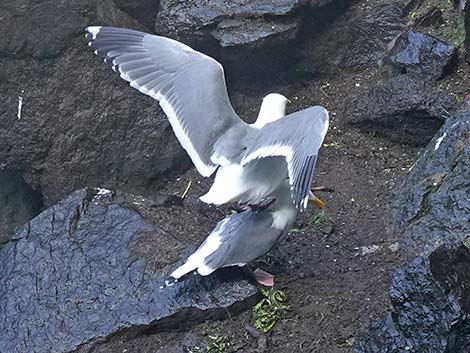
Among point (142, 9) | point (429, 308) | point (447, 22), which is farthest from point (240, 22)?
point (429, 308)

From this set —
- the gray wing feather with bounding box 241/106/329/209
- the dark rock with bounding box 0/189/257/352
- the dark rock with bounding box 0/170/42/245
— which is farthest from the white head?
the dark rock with bounding box 0/170/42/245

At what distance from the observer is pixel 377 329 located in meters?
4.03

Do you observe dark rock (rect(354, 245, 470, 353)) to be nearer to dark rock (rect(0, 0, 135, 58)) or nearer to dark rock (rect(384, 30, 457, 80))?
dark rock (rect(384, 30, 457, 80))

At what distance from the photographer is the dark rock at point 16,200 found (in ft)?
19.1

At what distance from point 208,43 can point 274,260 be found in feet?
5.93

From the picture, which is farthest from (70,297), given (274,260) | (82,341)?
(274,260)

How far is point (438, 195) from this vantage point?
4.77m

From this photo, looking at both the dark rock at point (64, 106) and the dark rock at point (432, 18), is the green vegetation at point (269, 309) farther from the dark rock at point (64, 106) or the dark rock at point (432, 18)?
the dark rock at point (432, 18)

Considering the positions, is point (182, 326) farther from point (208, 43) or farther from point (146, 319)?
point (208, 43)

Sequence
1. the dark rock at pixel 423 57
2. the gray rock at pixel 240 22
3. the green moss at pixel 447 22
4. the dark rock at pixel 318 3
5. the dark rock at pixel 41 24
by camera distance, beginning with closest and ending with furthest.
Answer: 1. the dark rock at pixel 41 24
2. the dark rock at pixel 423 57
3. the green moss at pixel 447 22
4. the gray rock at pixel 240 22
5. the dark rock at pixel 318 3

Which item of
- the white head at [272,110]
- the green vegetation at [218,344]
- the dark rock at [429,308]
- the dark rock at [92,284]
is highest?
the white head at [272,110]

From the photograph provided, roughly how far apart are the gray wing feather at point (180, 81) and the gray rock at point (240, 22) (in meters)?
0.83

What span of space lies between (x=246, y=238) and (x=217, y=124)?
2.08ft

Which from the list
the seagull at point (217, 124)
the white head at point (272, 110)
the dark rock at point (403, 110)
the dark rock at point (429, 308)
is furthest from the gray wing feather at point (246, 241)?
the dark rock at point (403, 110)
